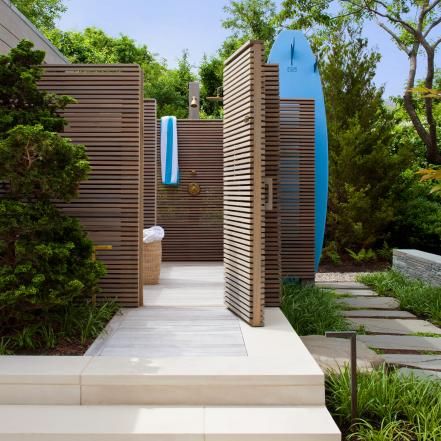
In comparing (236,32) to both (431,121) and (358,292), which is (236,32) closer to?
(431,121)

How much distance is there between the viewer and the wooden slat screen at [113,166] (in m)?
→ 5.75

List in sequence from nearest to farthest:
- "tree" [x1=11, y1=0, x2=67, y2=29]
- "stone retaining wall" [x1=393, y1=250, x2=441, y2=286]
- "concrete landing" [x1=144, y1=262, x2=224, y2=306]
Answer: "concrete landing" [x1=144, y1=262, x2=224, y2=306] < "stone retaining wall" [x1=393, y1=250, x2=441, y2=286] < "tree" [x1=11, y1=0, x2=67, y2=29]

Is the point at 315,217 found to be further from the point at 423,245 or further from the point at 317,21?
the point at 317,21

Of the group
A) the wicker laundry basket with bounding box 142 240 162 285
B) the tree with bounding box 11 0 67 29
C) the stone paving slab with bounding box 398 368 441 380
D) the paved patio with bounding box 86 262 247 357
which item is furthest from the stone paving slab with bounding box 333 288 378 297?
the tree with bounding box 11 0 67 29

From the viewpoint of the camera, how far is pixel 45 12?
96.8 feet

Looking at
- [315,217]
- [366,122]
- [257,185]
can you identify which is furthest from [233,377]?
[366,122]

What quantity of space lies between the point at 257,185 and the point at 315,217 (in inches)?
115

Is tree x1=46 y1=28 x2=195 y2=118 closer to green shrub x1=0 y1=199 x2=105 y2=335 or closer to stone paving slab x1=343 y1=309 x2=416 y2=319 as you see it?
stone paving slab x1=343 y1=309 x2=416 y2=319

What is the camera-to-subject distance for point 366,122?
1277 centimetres

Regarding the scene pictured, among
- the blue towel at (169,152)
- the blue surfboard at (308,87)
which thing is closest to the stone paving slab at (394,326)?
the blue surfboard at (308,87)

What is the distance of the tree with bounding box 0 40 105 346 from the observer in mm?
4352

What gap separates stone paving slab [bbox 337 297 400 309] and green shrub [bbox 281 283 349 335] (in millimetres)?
1223

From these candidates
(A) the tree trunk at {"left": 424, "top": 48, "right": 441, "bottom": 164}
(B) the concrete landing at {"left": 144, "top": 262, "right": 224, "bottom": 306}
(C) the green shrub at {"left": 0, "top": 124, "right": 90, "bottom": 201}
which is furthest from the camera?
(A) the tree trunk at {"left": 424, "top": 48, "right": 441, "bottom": 164}

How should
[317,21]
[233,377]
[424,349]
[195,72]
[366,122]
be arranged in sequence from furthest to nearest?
1. [195,72]
2. [317,21]
3. [366,122]
4. [424,349]
5. [233,377]
